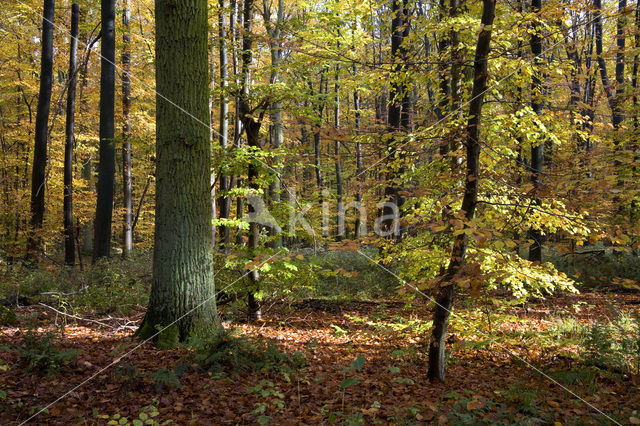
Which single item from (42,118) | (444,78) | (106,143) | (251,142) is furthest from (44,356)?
(42,118)

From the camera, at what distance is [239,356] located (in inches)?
178

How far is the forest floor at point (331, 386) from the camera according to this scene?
3.36 metres

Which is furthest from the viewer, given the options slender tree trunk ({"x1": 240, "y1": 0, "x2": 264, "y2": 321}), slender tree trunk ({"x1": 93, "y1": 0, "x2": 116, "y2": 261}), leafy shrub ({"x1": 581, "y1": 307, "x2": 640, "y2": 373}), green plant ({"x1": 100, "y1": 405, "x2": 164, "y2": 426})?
slender tree trunk ({"x1": 93, "y1": 0, "x2": 116, "y2": 261})

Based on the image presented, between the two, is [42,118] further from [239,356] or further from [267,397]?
[267,397]

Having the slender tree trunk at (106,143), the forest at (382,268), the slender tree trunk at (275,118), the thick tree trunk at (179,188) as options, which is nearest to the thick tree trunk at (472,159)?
the forest at (382,268)

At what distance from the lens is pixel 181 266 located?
15.7ft

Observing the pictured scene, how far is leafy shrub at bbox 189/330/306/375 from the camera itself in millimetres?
4379

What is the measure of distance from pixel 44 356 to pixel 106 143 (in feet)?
30.2

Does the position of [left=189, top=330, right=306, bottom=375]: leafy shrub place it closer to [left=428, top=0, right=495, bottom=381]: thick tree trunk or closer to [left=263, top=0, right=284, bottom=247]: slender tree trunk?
[left=428, top=0, right=495, bottom=381]: thick tree trunk

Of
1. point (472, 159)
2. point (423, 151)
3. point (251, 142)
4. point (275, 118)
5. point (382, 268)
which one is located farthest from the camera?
point (275, 118)

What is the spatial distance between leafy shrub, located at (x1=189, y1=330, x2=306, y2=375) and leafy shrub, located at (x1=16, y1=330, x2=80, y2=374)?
4.13 ft

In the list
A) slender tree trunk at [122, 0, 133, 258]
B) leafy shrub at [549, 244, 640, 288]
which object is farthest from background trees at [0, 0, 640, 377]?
leafy shrub at [549, 244, 640, 288]

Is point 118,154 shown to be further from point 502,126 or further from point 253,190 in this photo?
point 502,126

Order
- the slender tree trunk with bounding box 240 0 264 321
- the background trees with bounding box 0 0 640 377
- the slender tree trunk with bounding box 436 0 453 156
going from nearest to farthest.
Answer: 1. the background trees with bounding box 0 0 640 377
2. the slender tree trunk with bounding box 436 0 453 156
3. the slender tree trunk with bounding box 240 0 264 321
